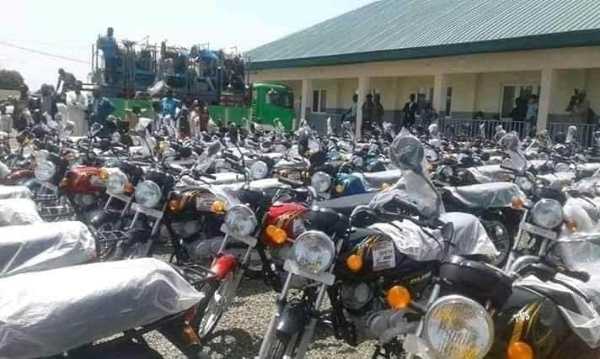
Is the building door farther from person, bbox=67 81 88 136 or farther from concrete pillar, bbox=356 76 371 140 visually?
person, bbox=67 81 88 136

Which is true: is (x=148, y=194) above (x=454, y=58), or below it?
below

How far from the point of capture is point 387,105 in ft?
71.6

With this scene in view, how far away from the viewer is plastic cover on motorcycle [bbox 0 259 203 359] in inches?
78.9

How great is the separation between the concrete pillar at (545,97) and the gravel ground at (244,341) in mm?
11899

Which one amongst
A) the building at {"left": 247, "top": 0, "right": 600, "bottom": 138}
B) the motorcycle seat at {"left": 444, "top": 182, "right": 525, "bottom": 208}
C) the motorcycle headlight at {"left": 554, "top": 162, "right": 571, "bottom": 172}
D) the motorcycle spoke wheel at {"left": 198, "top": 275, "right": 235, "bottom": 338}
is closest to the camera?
the motorcycle spoke wheel at {"left": 198, "top": 275, "right": 235, "bottom": 338}

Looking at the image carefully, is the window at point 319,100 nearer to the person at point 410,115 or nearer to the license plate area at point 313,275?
the person at point 410,115

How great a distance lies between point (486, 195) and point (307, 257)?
372cm

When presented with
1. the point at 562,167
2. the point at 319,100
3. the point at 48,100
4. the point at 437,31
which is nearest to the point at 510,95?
the point at 437,31

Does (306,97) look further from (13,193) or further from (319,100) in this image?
(13,193)

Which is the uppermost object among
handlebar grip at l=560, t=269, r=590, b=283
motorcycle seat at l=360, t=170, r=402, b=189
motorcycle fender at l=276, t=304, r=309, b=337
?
handlebar grip at l=560, t=269, r=590, b=283

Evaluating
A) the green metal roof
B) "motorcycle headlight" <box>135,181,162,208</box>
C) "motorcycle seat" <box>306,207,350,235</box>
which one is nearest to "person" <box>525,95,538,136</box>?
the green metal roof

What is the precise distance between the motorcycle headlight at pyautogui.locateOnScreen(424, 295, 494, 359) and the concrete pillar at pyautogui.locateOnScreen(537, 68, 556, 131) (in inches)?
544

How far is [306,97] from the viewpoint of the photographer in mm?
23578

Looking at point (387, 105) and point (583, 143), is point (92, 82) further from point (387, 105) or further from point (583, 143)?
point (583, 143)
